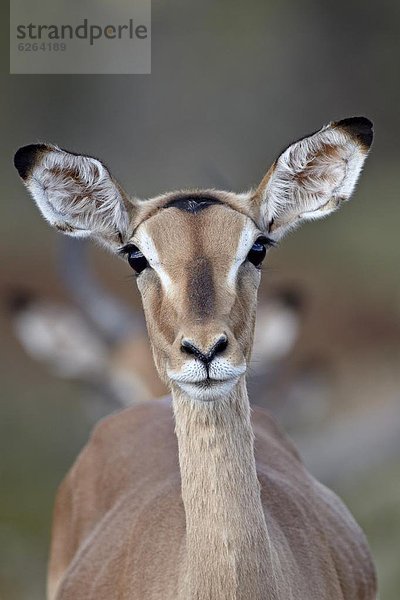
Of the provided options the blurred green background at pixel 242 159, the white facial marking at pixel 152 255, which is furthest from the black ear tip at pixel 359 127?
the blurred green background at pixel 242 159

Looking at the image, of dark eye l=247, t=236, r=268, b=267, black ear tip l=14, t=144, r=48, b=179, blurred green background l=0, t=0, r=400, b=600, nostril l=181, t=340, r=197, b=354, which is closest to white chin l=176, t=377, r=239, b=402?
nostril l=181, t=340, r=197, b=354

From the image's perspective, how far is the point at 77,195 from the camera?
14.3 ft

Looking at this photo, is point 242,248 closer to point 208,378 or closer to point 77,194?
point 208,378

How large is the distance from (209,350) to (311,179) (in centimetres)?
107

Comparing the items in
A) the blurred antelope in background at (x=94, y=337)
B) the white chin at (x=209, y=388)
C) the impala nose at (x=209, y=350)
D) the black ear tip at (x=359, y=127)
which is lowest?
the blurred antelope in background at (x=94, y=337)

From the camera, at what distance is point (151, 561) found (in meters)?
4.53

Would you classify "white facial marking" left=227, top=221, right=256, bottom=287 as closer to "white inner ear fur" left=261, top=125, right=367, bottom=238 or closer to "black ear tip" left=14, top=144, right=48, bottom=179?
"white inner ear fur" left=261, top=125, right=367, bottom=238

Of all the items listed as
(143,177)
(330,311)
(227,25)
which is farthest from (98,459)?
(227,25)

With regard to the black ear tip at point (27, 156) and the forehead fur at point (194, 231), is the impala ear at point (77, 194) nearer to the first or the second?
the black ear tip at point (27, 156)

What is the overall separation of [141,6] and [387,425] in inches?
223

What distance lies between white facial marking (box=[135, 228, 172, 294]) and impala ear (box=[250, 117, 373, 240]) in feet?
1.35

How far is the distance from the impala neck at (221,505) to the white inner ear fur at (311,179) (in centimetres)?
68

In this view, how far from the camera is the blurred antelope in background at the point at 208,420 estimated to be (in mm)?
3840

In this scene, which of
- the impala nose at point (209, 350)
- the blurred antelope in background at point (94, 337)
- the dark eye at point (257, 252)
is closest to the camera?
the impala nose at point (209, 350)
